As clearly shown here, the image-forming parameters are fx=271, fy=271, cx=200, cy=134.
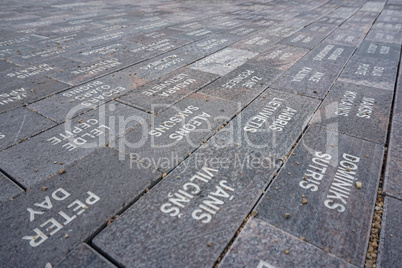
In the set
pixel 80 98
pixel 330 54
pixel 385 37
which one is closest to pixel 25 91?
pixel 80 98

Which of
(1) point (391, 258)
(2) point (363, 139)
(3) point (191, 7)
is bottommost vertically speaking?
(1) point (391, 258)

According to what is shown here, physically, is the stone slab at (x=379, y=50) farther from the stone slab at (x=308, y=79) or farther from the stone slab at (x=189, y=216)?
the stone slab at (x=189, y=216)

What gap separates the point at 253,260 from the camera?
2717mm

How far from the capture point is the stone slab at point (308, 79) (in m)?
6.00

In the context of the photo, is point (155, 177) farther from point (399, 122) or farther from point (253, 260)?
point (399, 122)

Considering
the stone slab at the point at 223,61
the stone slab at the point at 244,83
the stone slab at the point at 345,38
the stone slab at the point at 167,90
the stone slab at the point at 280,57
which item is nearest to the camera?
the stone slab at the point at 167,90

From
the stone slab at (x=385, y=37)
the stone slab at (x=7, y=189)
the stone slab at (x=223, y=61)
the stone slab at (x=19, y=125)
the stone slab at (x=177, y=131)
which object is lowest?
the stone slab at (x=7, y=189)

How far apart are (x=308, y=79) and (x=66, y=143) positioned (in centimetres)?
544

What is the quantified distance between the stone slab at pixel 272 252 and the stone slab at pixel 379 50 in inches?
290

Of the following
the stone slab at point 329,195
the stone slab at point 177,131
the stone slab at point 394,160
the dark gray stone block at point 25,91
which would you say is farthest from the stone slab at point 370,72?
the dark gray stone block at point 25,91

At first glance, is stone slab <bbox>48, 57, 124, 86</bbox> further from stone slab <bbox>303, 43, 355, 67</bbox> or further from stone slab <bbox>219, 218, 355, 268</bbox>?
stone slab <bbox>303, 43, 355, 67</bbox>

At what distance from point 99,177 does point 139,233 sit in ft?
3.82

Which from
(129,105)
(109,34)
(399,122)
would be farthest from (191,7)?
(399,122)

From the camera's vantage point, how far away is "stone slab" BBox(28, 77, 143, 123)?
523 centimetres
